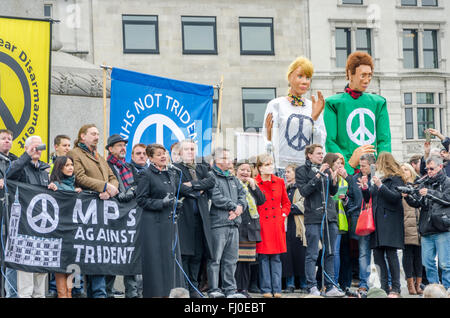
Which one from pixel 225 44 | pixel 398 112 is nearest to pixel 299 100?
pixel 225 44

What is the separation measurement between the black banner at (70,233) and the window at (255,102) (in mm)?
28565

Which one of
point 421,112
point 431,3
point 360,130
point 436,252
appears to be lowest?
point 436,252

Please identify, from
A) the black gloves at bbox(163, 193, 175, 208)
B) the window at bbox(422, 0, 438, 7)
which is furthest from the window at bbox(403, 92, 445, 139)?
the black gloves at bbox(163, 193, 175, 208)

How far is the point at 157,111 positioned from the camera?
38.4 ft

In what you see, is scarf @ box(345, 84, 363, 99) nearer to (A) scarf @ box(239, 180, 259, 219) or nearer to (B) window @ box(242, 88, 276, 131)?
(A) scarf @ box(239, 180, 259, 219)

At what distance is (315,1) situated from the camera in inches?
1543

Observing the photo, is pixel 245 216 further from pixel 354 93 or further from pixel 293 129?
pixel 354 93

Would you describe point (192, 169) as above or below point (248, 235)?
above

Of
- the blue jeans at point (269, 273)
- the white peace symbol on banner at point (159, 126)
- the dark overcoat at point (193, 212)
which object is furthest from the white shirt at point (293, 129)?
the white peace symbol on banner at point (159, 126)

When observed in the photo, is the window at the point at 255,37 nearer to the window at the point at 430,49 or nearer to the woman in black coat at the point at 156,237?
A: the window at the point at 430,49

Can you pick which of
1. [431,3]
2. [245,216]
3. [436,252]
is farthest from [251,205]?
[431,3]

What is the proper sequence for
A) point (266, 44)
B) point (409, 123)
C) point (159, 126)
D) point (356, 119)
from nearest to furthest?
point (356, 119) → point (159, 126) → point (266, 44) → point (409, 123)

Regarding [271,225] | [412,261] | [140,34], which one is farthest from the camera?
[140,34]

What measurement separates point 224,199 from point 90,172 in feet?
5.60
